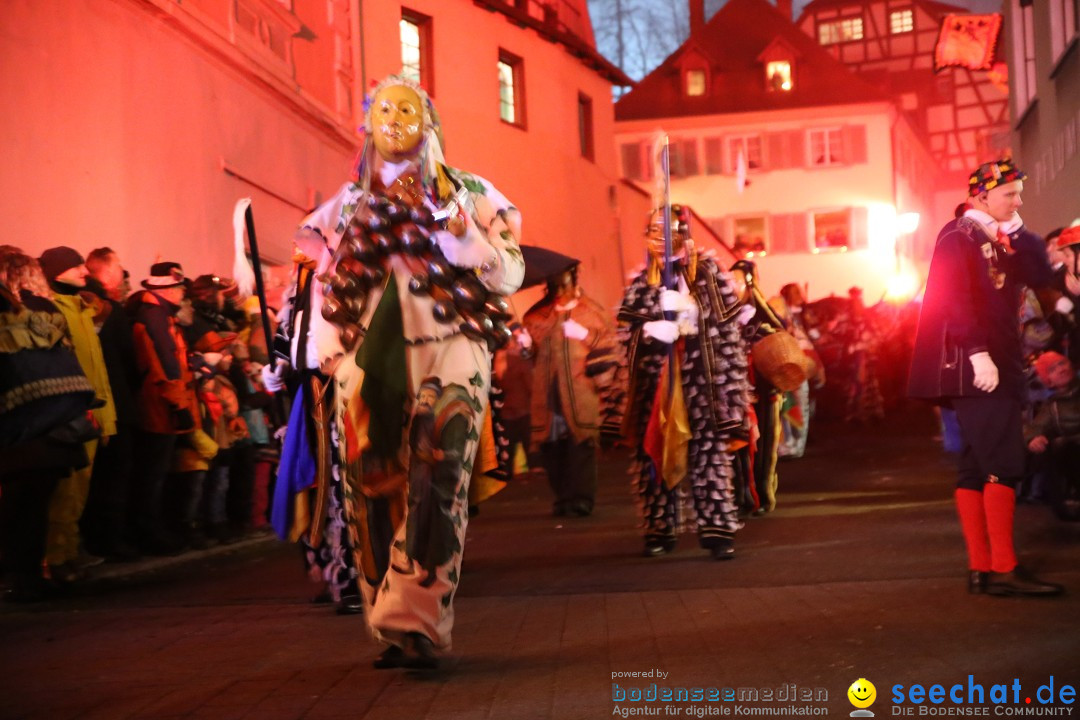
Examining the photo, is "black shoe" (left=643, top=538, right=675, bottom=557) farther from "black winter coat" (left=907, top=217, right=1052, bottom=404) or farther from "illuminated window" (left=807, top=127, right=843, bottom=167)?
"illuminated window" (left=807, top=127, right=843, bottom=167)

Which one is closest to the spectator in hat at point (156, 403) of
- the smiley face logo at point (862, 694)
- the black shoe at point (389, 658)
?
the black shoe at point (389, 658)

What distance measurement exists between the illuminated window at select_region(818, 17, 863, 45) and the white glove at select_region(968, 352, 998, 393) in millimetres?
59240

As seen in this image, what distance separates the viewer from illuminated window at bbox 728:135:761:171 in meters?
54.0

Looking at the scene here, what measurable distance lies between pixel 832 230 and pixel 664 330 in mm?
46354

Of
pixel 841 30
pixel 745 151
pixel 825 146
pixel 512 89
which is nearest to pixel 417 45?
pixel 512 89

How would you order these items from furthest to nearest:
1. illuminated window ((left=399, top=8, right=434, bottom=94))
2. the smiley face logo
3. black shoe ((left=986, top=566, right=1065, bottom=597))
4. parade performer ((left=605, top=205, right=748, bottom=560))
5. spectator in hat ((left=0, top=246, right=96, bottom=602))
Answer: illuminated window ((left=399, top=8, right=434, bottom=94)) → parade performer ((left=605, top=205, right=748, bottom=560)) → spectator in hat ((left=0, top=246, right=96, bottom=602)) → black shoe ((left=986, top=566, right=1065, bottom=597)) → the smiley face logo

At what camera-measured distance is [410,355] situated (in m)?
5.26

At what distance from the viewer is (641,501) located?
30.1 ft

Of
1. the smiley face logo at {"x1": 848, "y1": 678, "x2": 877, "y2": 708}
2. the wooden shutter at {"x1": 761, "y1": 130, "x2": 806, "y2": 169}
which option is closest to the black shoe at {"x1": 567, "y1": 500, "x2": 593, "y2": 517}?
the smiley face logo at {"x1": 848, "y1": 678, "x2": 877, "y2": 708}

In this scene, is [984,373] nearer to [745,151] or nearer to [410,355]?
[410,355]

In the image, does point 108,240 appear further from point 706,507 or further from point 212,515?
point 706,507

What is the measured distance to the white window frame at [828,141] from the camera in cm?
5391

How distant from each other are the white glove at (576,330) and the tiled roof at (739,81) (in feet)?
140

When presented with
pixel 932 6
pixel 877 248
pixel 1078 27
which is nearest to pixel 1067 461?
pixel 1078 27
